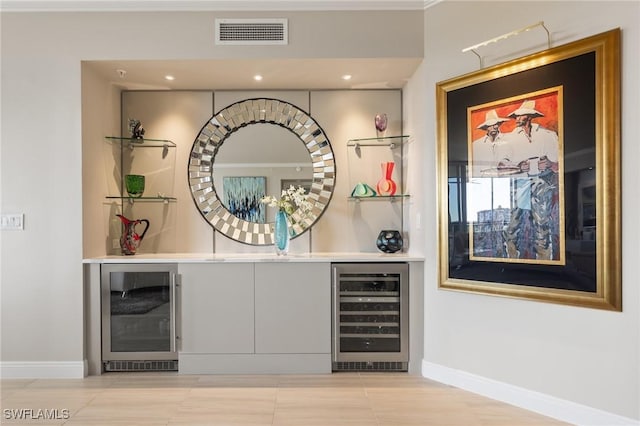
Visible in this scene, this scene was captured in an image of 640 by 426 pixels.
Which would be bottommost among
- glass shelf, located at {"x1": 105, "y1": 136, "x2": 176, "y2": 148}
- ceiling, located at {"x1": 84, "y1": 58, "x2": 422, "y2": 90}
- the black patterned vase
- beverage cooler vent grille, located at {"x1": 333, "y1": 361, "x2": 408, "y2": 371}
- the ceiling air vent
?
beverage cooler vent grille, located at {"x1": 333, "y1": 361, "x2": 408, "y2": 371}

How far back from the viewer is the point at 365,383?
3.15 m

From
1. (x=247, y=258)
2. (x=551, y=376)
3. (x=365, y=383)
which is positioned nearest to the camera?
(x=551, y=376)

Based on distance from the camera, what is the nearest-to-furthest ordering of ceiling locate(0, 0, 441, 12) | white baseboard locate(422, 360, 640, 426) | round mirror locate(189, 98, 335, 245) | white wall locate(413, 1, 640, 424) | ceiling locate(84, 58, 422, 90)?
white wall locate(413, 1, 640, 424) < white baseboard locate(422, 360, 640, 426) < ceiling locate(0, 0, 441, 12) < ceiling locate(84, 58, 422, 90) < round mirror locate(189, 98, 335, 245)

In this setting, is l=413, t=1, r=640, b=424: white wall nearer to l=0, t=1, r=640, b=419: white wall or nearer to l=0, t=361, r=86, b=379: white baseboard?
l=0, t=1, r=640, b=419: white wall

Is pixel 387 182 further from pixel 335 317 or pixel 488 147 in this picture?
pixel 335 317

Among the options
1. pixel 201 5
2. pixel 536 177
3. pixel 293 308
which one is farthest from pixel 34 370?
pixel 536 177

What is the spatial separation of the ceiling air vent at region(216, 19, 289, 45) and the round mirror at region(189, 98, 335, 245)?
74cm

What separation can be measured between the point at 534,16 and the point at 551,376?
218 centimetres

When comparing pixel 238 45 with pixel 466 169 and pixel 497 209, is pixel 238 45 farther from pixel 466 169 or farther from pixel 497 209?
pixel 497 209

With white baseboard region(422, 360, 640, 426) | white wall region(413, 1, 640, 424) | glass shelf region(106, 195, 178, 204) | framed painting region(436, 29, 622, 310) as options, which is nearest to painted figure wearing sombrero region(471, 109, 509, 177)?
framed painting region(436, 29, 622, 310)

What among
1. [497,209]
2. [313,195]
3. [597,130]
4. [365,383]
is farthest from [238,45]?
[365,383]

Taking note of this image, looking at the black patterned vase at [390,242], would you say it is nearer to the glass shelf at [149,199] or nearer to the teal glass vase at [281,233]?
the teal glass vase at [281,233]

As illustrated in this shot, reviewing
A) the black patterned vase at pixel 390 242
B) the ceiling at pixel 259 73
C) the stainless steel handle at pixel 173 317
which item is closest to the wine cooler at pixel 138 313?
the stainless steel handle at pixel 173 317

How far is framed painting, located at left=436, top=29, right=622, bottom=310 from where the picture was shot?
93.6 inches
